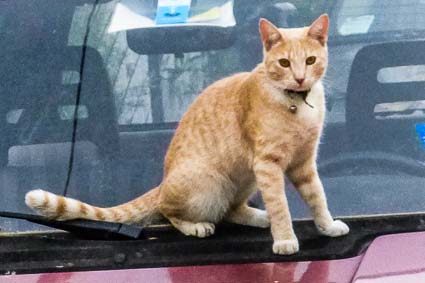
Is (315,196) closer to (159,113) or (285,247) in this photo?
(285,247)

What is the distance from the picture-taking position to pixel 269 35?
2.59 meters

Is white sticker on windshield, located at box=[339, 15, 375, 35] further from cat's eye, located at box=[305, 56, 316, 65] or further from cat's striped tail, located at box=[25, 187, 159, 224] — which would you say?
cat's striped tail, located at box=[25, 187, 159, 224]

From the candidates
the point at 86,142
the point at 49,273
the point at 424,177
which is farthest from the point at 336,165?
the point at 49,273

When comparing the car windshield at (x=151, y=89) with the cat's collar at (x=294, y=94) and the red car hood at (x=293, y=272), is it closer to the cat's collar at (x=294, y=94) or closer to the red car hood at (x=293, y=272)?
the cat's collar at (x=294, y=94)

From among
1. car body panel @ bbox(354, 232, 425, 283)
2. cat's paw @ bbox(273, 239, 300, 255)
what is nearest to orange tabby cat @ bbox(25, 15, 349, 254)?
cat's paw @ bbox(273, 239, 300, 255)

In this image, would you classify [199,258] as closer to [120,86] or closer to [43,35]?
[120,86]

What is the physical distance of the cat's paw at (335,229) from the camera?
2.32m

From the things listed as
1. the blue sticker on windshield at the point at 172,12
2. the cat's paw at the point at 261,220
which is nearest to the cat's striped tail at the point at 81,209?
the cat's paw at the point at 261,220

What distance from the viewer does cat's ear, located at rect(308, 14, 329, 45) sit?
2566 millimetres

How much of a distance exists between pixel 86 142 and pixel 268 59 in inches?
22.4

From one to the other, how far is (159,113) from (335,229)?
29.1 inches

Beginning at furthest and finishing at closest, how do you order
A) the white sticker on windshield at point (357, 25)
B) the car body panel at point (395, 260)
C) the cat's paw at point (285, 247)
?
the white sticker on windshield at point (357, 25) < the cat's paw at point (285, 247) < the car body panel at point (395, 260)

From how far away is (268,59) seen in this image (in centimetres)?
260

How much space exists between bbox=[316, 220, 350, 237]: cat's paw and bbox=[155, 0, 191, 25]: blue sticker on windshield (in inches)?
34.4
